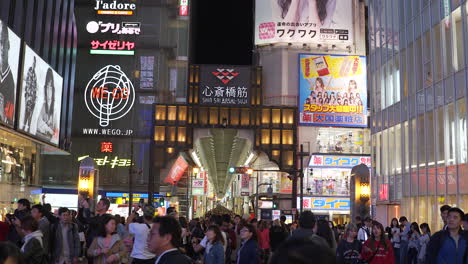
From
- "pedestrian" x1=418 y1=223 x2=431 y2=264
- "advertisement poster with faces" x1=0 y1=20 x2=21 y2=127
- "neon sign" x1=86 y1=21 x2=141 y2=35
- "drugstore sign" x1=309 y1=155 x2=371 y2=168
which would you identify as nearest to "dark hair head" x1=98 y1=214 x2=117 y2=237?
"pedestrian" x1=418 y1=223 x2=431 y2=264

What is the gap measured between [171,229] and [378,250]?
21.4 ft

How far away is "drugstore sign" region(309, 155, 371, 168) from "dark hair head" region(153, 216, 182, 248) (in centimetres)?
5289

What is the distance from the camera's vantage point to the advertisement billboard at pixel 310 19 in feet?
195

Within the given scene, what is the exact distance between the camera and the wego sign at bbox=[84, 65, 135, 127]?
187 feet

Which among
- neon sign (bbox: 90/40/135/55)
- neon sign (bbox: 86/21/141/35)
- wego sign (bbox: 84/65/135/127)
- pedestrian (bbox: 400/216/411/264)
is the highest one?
neon sign (bbox: 86/21/141/35)

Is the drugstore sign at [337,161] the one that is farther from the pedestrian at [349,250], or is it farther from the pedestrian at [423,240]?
the pedestrian at [349,250]

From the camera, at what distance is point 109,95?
57.4 m

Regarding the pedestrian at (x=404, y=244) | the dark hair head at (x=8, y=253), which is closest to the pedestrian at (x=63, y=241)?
the dark hair head at (x=8, y=253)

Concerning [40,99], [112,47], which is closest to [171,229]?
[40,99]

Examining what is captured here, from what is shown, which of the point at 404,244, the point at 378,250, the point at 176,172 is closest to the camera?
the point at 378,250

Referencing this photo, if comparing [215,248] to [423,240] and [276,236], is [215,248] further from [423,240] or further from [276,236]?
[423,240]

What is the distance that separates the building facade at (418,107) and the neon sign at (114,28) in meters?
28.2

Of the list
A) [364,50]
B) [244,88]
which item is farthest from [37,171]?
[364,50]

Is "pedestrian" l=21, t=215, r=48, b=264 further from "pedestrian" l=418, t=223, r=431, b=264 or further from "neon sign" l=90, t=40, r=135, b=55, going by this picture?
"neon sign" l=90, t=40, r=135, b=55
